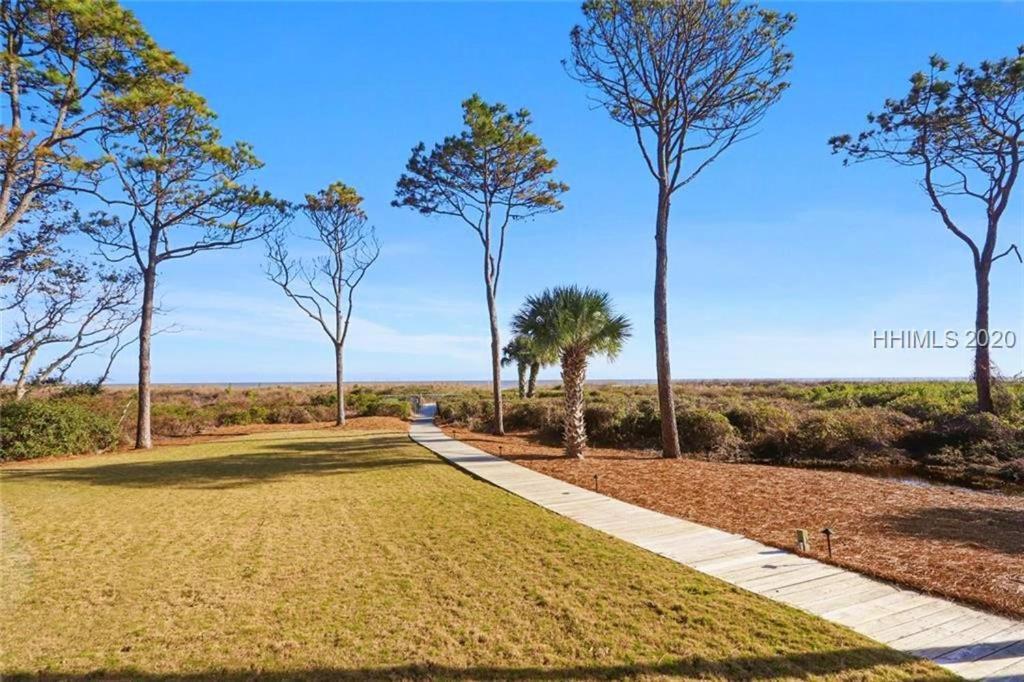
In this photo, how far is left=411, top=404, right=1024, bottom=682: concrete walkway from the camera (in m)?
3.57

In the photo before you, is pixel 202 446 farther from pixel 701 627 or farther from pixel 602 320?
pixel 701 627

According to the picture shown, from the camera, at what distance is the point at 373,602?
4633 millimetres

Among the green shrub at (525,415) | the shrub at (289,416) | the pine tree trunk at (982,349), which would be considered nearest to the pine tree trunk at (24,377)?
the shrub at (289,416)

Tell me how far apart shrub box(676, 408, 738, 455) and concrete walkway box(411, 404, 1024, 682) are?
888 centimetres

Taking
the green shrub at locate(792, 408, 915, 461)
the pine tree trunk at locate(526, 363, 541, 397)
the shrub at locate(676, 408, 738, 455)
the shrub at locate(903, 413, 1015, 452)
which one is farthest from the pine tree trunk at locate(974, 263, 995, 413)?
the pine tree trunk at locate(526, 363, 541, 397)

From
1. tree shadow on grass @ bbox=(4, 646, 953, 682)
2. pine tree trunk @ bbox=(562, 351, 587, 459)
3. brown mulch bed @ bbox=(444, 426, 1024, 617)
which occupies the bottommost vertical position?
brown mulch bed @ bbox=(444, 426, 1024, 617)

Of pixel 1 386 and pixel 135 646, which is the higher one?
pixel 1 386

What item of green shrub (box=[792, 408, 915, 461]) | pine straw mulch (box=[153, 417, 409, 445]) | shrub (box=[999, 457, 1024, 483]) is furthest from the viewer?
pine straw mulch (box=[153, 417, 409, 445])

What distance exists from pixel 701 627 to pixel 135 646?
439cm

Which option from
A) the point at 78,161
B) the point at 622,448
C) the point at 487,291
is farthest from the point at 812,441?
the point at 78,161

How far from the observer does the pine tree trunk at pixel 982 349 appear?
55.8 feet

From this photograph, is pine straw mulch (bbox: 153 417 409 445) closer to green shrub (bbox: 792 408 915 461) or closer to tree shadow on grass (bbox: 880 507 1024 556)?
green shrub (bbox: 792 408 915 461)

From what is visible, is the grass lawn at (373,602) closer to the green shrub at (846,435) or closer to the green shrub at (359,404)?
the green shrub at (846,435)

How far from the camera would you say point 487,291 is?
20.0 m
